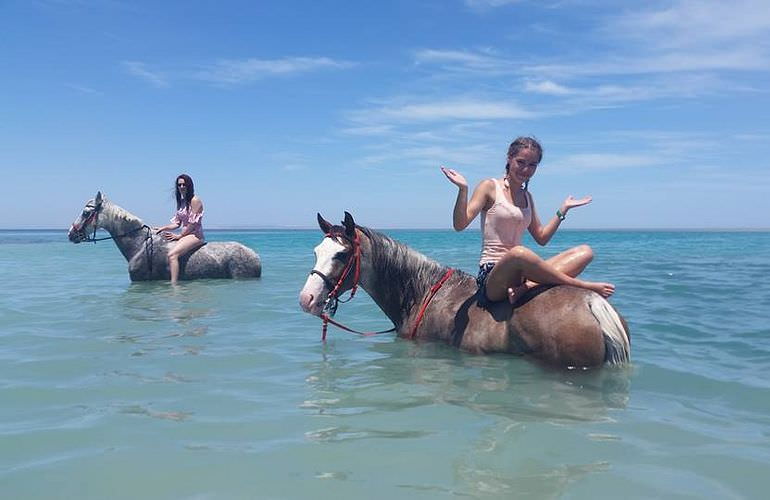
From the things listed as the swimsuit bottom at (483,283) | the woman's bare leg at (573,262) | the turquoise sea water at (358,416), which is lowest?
the turquoise sea water at (358,416)

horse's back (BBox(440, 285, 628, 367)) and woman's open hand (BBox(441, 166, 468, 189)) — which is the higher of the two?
woman's open hand (BBox(441, 166, 468, 189))

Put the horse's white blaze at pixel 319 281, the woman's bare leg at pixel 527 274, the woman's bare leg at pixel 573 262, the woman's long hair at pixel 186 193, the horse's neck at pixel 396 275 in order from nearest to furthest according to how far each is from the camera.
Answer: the woman's bare leg at pixel 527 274 < the woman's bare leg at pixel 573 262 < the horse's white blaze at pixel 319 281 < the horse's neck at pixel 396 275 < the woman's long hair at pixel 186 193

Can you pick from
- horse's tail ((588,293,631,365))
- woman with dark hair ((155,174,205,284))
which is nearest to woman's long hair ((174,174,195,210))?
woman with dark hair ((155,174,205,284))

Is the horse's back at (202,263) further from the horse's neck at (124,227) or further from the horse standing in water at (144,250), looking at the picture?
the horse's neck at (124,227)

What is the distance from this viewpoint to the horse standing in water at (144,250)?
44.0 feet

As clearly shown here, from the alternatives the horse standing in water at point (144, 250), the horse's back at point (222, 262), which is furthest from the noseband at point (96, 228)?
the horse's back at point (222, 262)

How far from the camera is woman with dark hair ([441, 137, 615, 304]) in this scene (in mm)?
5352

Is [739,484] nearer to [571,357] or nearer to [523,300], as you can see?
[571,357]

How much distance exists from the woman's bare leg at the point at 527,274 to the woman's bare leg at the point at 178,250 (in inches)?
355

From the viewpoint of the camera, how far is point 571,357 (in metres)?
5.10

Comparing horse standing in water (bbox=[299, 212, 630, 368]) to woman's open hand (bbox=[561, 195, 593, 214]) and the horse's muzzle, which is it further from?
the horse's muzzle

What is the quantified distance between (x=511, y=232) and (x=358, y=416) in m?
2.60

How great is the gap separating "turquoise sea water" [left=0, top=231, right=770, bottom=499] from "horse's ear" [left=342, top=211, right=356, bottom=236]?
1.23m

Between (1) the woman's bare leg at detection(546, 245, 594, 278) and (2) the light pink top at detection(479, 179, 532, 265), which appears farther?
(2) the light pink top at detection(479, 179, 532, 265)
